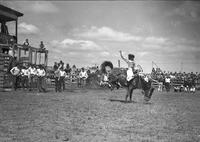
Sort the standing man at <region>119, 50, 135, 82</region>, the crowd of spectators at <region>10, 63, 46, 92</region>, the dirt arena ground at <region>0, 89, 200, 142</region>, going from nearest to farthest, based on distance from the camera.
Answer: the dirt arena ground at <region>0, 89, 200, 142</region>
the standing man at <region>119, 50, 135, 82</region>
the crowd of spectators at <region>10, 63, 46, 92</region>

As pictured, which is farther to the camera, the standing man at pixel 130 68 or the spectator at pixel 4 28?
the spectator at pixel 4 28

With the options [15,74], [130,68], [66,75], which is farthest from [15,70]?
[130,68]

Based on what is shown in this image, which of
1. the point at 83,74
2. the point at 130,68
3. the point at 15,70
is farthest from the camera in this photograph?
the point at 83,74

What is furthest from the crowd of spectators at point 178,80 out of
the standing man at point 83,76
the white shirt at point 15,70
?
the white shirt at point 15,70

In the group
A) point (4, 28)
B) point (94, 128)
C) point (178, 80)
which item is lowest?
point (94, 128)

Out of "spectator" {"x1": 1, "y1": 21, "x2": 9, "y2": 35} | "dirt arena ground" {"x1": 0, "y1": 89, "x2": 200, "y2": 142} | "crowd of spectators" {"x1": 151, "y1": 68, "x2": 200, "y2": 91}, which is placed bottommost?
"dirt arena ground" {"x1": 0, "y1": 89, "x2": 200, "y2": 142}

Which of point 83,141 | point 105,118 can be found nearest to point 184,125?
point 105,118

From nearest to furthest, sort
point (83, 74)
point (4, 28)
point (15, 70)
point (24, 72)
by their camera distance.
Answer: point (15, 70) < point (24, 72) < point (4, 28) < point (83, 74)

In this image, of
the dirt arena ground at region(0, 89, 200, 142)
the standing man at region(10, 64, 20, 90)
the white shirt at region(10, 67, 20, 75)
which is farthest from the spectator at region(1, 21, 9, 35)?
the dirt arena ground at region(0, 89, 200, 142)

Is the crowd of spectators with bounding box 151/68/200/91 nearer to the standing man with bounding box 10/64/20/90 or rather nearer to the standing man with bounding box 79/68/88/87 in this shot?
the standing man with bounding box 79/68/88/87

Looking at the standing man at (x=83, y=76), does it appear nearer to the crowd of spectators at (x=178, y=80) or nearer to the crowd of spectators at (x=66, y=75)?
the crowd of spectators at (x=66, y=75)

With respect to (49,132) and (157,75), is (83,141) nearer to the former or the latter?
(49,132)

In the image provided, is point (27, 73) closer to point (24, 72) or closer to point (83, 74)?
point (24, 72)

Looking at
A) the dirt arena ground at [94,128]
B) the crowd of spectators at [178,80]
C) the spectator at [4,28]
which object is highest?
the spectator at [4,28]
